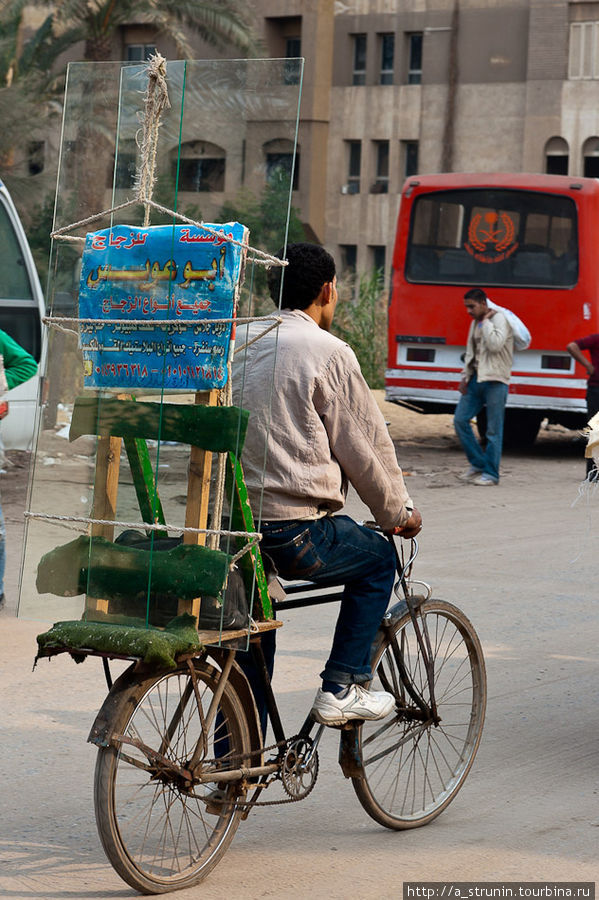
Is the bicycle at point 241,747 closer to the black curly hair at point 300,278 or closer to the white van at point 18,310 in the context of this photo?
the black curly hair at point 300,278

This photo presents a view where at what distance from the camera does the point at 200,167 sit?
156 inches

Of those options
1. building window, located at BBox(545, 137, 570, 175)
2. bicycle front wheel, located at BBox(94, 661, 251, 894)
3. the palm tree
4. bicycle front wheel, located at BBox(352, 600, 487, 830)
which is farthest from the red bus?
building window, located at BBox(545, 137, 570, 175)

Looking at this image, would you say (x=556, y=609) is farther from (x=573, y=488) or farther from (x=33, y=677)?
(x=573, y=488)

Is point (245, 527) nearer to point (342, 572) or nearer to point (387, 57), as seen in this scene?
point (342, 572)

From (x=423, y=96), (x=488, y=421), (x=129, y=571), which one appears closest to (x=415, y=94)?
(x=423, y=96)

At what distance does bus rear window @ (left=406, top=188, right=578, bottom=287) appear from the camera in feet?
56.7

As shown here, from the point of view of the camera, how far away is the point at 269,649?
4410 mm

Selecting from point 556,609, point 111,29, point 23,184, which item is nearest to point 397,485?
point 556,609

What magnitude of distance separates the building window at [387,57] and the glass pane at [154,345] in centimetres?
4290

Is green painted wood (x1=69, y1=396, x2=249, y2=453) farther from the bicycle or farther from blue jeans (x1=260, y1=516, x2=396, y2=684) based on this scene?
the bicycle

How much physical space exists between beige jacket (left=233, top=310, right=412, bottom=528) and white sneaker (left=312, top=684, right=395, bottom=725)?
59 cm

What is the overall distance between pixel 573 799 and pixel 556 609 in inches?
135

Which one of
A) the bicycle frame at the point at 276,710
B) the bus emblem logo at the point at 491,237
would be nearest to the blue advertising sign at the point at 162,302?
the bicycle frame at the point at 276,710

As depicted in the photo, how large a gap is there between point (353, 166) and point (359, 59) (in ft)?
11.4
